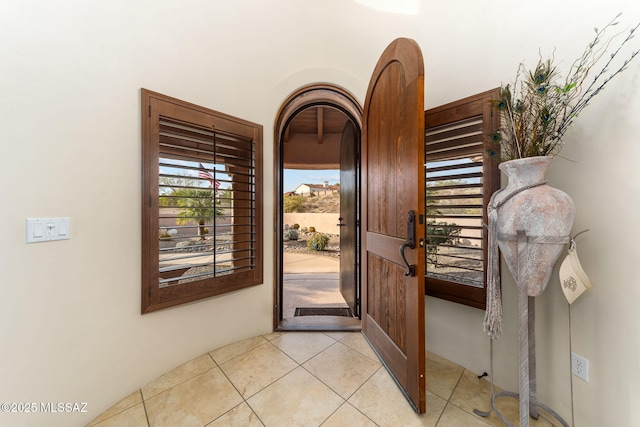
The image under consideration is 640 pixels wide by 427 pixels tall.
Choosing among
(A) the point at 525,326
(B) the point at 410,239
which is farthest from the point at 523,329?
(B) the point at 410,239

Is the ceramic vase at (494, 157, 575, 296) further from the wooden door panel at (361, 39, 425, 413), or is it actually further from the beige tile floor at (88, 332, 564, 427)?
the beige tile floor at (88, 332, 564, 427)

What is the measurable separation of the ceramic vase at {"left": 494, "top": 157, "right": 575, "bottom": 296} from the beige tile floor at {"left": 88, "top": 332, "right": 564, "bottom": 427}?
2.81 ft

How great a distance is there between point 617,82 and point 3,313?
9.75 feet

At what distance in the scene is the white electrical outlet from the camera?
1145 millimetres

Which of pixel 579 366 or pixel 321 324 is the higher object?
pixel 579 366

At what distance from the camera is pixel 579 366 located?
3.84ft

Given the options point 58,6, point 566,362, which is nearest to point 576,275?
point 566,362

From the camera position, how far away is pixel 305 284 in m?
3.76

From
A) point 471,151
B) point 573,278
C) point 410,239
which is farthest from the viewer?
point 471,151

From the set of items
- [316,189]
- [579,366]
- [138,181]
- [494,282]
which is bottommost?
[579,366]

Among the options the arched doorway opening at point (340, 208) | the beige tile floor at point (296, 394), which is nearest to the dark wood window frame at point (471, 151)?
the beige tile floor at point (296, 394)

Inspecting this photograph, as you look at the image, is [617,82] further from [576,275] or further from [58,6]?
[58,6]

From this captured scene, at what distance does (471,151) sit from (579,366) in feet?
4.26

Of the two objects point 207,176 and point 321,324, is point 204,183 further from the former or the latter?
point 321,324
